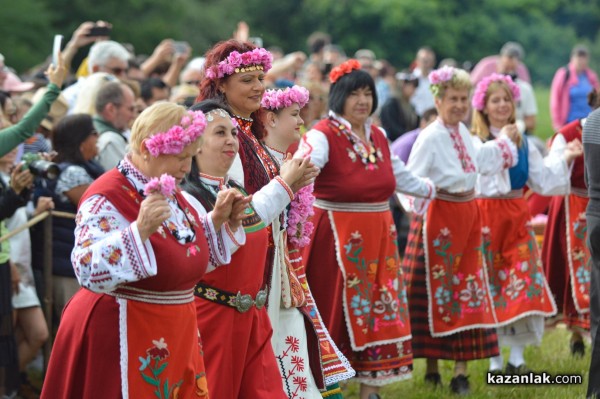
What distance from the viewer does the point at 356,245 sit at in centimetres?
704

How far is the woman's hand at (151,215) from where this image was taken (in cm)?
423

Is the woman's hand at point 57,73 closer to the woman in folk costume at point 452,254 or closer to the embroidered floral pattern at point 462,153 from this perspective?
the woman in folk costume at point 452,254

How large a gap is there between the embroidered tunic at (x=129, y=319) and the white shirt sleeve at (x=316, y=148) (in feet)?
7.47

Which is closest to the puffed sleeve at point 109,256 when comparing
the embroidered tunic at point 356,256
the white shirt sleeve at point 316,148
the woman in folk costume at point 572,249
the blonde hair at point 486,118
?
the white shirt sleeve at point 316,148

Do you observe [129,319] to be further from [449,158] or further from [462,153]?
[462,153]

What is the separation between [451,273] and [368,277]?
95 centimetres

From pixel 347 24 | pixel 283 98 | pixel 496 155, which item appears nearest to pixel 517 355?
pixel 496 155

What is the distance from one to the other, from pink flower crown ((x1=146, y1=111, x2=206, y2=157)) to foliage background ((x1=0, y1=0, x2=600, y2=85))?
20.7m

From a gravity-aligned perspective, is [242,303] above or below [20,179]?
below

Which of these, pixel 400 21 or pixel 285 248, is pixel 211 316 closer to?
pixel 285 248

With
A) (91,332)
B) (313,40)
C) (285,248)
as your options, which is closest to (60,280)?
(285,248)

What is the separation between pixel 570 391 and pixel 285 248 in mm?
2582

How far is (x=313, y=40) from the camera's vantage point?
52.0 ft

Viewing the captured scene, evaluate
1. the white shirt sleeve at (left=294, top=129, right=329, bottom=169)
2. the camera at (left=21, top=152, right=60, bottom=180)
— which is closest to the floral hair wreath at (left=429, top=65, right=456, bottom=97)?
the white shirt sleeve at (left=294, top=129, right=329, bottom=169)
